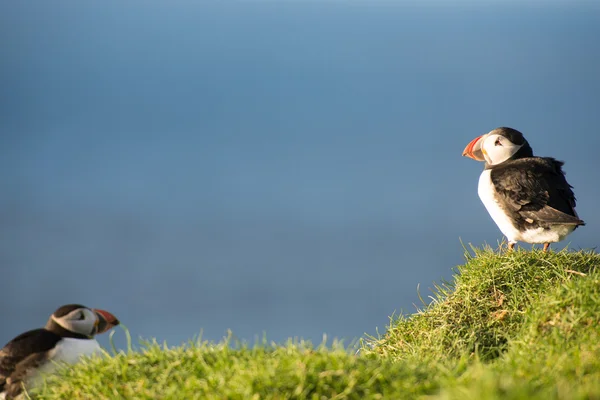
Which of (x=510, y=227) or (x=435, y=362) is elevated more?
(x=510, y=227)

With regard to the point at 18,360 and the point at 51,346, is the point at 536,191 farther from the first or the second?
the point at 18,360

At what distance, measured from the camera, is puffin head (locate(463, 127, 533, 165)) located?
19.1 ft

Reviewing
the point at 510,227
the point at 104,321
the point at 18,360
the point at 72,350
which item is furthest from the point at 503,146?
the point at 18,360

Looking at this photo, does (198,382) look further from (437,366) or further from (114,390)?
(437,366)

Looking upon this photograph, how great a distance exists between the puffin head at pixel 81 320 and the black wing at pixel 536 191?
127 inches

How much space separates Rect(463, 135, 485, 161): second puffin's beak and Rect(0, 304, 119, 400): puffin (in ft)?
11.6

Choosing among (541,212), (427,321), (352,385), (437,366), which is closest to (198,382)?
(352,385)

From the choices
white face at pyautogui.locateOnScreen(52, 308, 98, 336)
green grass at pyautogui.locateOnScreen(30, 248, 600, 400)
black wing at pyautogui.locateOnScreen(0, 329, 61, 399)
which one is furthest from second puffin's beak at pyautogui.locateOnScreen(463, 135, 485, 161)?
black wing at pyautogui.locateOnScreen(0, 329, 61, 399)

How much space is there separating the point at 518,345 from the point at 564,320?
1.09ft

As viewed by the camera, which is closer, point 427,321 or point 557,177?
point 427,321

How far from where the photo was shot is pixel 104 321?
13.1 ft

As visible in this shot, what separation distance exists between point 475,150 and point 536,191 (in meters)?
0.80

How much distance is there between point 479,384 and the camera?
250cm

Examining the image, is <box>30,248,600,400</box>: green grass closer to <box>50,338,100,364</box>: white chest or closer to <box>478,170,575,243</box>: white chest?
<box>50,338,100,364</box>: white chest
